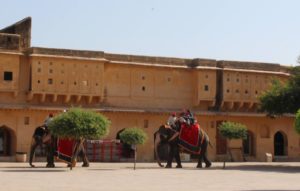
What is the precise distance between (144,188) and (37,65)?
18062mm

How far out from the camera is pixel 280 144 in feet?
126

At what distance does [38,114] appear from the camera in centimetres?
3133

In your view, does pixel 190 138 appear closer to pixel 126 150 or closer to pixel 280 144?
pixel 126 150

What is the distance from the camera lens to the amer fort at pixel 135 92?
101 ft

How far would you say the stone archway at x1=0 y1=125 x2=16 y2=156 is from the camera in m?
31.5

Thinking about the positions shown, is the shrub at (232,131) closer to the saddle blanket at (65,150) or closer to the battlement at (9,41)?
the saddle blanket at (65,150)

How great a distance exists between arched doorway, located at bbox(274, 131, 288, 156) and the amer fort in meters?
0.07

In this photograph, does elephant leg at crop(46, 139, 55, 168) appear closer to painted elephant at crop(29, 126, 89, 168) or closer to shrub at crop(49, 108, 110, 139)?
painted elephant at crop(29, 126, 89, 168)

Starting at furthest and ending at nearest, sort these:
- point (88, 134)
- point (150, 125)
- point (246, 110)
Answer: point (246, 110) → point (150, 125) → point (88, 134)

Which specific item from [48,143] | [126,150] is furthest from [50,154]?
[126,150]

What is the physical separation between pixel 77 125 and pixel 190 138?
643 centimetres

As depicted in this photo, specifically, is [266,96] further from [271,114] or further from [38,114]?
[38,114]

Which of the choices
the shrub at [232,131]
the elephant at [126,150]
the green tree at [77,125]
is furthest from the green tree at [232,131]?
the elephant at [126,150]

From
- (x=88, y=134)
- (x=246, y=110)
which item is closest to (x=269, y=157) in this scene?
(x=246, y=110)
